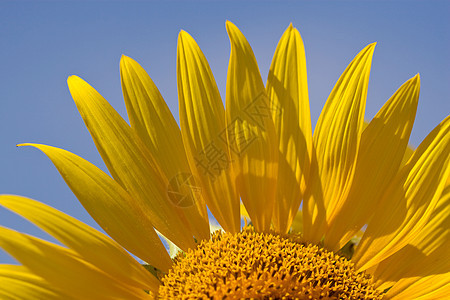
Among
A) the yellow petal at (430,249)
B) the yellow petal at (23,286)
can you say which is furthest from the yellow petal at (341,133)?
the yellow petal at (23,286)

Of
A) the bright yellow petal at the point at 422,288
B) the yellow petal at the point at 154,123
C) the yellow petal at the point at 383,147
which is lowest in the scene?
the bright yellow petal at the point at 422,288

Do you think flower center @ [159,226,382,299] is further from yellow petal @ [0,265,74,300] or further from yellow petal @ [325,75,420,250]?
yellow petal @ [0,265,74,300]

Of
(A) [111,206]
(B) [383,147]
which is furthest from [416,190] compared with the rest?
(A) [111,206]

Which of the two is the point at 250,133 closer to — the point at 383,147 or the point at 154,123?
the point at 154,123

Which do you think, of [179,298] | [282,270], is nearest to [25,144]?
[179,298]

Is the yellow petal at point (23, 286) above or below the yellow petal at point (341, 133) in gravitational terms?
below

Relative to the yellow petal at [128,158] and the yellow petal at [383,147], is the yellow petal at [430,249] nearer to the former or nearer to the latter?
the yellow petal at [383,147]
